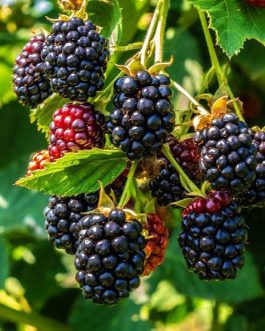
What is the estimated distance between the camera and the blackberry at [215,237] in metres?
1.62

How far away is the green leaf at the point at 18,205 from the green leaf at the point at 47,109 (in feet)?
3.01

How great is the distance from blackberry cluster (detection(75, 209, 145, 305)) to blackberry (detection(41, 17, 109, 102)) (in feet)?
0.92

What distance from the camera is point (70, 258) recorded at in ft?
10.3

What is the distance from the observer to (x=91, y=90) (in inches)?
65.7

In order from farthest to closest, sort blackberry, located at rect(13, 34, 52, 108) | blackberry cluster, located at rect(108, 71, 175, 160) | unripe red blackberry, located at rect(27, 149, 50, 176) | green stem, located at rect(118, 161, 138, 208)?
blackberry, located at rect(13, 34, 52, 108) < unripe red blackberry, located at rect(27, 149, 50, 176) < green stem, located at rect(118, 161, 138, 208) < blackberry cluster, located at rect(108, 71, 175, 160)

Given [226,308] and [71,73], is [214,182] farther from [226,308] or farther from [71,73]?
[226,308]

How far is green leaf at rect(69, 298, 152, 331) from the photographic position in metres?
2.83

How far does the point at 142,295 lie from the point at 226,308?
403 millimetres

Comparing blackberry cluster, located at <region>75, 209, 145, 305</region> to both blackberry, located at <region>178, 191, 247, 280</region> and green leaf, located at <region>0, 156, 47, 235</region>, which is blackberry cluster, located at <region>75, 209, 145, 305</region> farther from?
green leaf, located at <region>0, 156, 47, 235</region>

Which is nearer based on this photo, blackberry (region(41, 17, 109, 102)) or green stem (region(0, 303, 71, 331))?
blackberry (region(41, 17, 109, 102))

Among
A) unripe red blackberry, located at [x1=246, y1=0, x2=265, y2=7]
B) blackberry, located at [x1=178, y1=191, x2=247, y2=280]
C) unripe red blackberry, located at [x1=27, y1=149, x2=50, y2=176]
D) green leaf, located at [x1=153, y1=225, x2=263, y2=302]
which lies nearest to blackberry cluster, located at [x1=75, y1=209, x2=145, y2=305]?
blackberry, located at [x1=178, y1=191, x2=247, y2=280]

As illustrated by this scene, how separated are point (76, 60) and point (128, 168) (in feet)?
0.84

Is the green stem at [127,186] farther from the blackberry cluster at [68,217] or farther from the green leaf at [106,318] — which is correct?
the green leaf at [106,318]

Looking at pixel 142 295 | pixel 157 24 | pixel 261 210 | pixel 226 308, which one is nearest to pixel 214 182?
pixel 157 24
